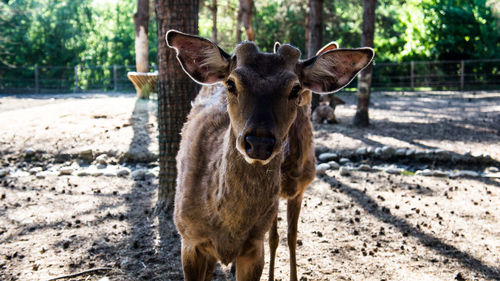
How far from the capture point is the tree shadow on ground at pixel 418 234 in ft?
14.9

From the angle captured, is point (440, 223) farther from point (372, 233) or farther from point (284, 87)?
point (284, 87)

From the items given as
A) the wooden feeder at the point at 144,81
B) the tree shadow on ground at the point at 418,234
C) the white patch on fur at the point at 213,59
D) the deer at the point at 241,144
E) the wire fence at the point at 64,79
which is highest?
the wire fence at the point at 64,79

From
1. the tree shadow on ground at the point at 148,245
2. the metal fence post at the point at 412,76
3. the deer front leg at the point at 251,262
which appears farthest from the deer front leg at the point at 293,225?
the metal fence post at the point at 412,76

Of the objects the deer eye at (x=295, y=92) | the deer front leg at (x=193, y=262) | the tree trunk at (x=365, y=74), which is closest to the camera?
the deer eye at (x=295, y=92)

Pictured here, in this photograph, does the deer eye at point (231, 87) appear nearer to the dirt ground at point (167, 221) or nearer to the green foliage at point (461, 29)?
the dirt ground at point (167, 221)

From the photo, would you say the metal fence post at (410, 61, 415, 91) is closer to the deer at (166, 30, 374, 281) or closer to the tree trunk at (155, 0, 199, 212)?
the tree trunk at (155, 0, 199, 212)

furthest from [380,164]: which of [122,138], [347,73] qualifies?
[347,73]

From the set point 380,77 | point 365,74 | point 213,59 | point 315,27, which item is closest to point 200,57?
point 213,59

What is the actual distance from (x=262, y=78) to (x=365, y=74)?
9778mm

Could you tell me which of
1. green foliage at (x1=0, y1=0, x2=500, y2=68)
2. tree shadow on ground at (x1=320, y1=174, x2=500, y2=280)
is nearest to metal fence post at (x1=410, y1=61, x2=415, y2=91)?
green foliage at (x1=0, y1=0, x2=500, y2=68)

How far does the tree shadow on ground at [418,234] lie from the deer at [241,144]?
2.65m

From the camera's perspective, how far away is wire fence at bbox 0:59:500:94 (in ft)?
81.7

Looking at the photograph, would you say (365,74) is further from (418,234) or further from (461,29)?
(461,29)

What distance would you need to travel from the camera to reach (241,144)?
99.8 inches
